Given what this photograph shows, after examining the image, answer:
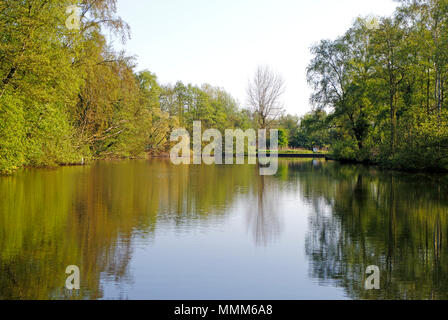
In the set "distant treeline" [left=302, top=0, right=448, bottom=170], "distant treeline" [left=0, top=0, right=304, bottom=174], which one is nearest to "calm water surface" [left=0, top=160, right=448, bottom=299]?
"distant treeline" [left=0, top=0, right=304, bottom=174]

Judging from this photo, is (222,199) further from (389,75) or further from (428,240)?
(389,75)

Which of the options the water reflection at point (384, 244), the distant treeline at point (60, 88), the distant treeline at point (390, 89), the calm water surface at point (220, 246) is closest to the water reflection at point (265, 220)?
the calm water surface at point (220, 246)

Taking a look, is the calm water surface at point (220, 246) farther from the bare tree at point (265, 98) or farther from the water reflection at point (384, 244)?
the bare tree at point (265, 98)

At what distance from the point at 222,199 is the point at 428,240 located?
7901 mm

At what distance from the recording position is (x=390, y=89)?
35.4 m

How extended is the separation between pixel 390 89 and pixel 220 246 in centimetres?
3120

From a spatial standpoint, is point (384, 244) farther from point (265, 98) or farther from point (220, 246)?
point (265, 98)

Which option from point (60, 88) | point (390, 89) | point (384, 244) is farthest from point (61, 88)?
point (390, 89)

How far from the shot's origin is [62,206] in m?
12.8

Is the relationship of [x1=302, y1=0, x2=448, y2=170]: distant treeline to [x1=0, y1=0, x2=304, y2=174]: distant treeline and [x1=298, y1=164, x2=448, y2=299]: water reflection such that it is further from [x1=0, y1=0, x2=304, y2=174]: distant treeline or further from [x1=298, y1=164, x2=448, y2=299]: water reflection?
[x1=0, y1=0, x2=304, y2=174]: distant treeline

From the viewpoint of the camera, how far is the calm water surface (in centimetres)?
571

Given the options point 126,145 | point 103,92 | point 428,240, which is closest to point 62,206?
point 428,240

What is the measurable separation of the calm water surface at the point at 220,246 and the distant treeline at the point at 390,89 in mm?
13723
